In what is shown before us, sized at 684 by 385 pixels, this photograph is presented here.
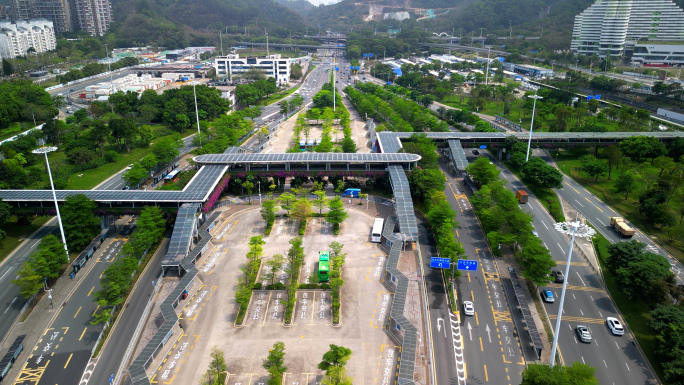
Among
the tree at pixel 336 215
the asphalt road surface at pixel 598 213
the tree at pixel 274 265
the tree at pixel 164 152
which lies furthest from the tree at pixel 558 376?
the tree at pixel 164 152

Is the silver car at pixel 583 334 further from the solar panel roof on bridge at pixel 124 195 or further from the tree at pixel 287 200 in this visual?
the solar panel roof on bridge at pixel 124 195

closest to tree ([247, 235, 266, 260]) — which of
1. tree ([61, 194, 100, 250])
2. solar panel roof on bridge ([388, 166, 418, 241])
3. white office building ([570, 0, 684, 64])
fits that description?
solar panel roof on bridge ([388, 166, 418, 241])

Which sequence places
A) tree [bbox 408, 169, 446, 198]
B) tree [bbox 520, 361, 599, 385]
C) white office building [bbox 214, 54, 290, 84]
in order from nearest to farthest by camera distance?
1. tree [bbox 520, 361, 599, 385]
2. tree [bbox 408, 169, 446, 198]
3. white office building [bbox 214, 54, 290, 84]

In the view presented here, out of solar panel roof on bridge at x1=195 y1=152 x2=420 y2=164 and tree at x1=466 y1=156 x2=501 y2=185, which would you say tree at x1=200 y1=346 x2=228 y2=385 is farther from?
tree at x1=466 y1=156 x2=501 y2=185

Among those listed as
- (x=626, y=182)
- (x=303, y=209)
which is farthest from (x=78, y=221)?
(x=626, y=182)

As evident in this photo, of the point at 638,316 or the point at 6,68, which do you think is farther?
the point at 6,68

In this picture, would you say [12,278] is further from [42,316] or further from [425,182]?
[425,182]

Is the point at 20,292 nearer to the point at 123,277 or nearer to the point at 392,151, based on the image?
the point at 123,277
